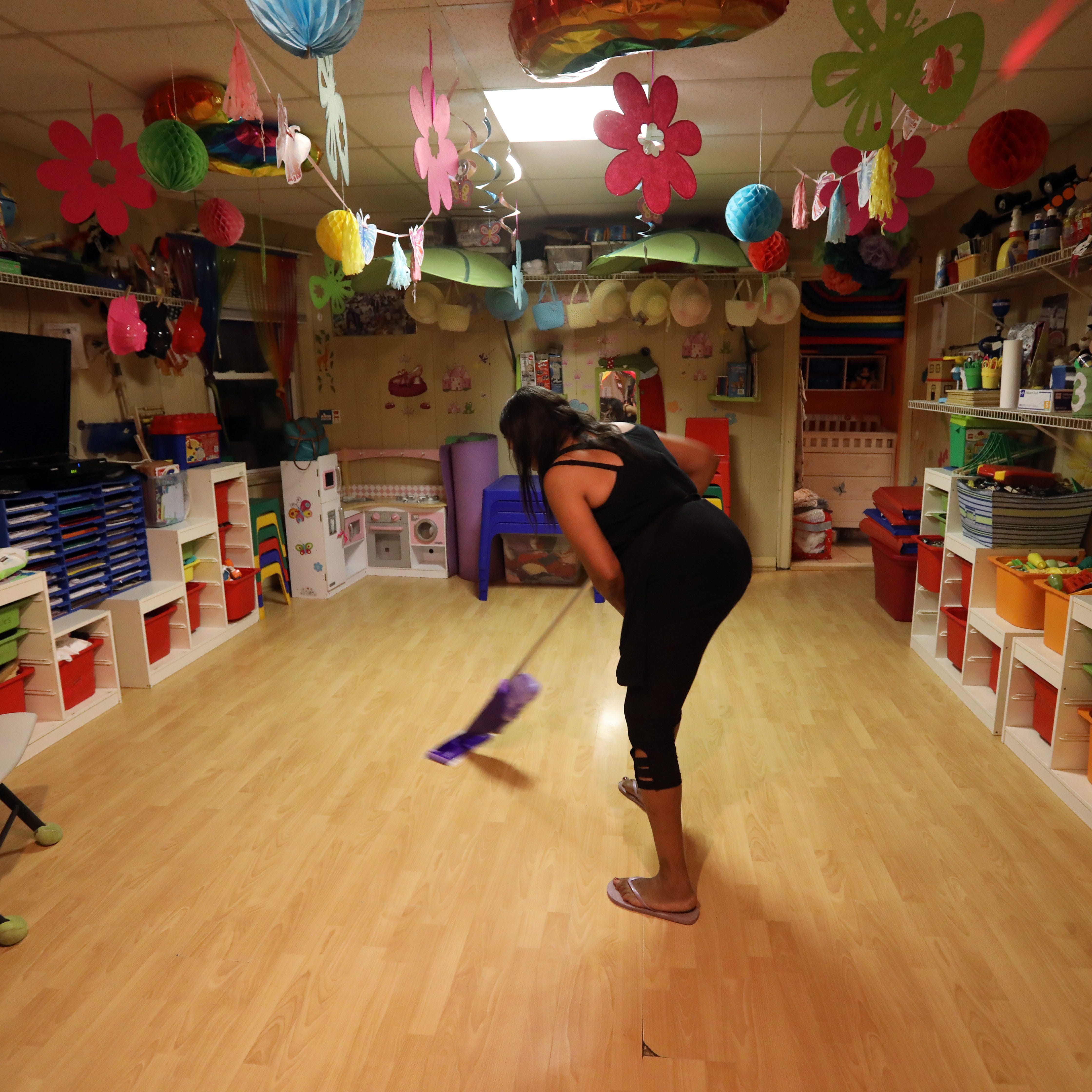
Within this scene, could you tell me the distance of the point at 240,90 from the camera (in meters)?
1.81

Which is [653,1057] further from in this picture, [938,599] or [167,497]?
[167,497]

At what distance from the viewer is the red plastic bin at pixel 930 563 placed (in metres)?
3.57

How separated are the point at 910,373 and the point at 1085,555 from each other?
2481 millimetres

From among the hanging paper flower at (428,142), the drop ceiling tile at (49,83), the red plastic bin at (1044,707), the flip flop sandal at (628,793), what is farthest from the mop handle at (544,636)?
the drop ceiling tile at (49,83)

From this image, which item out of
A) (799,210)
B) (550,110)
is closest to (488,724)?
(799,210)

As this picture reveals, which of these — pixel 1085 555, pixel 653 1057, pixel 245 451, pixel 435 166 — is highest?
pixel 435 166

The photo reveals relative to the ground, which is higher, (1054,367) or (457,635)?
(1054,367)

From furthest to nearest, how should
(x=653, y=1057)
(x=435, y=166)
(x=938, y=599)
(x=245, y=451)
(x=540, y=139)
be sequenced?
1. (x=245, y=451)
2. (x=938, y=599)
3. (x=540, y=139)
4. (x=435, y=166)
5. (x=653, y=1057)

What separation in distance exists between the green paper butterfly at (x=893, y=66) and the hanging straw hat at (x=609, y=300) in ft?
10.2

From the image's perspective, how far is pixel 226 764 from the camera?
2.71 meters

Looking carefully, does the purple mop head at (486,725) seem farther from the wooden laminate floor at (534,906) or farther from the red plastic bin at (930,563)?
the red plastic bin at (930,563)

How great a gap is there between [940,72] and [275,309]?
4209 mm

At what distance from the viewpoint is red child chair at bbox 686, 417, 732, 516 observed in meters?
5.04

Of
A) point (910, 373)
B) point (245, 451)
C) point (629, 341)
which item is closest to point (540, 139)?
point (629, 341)
